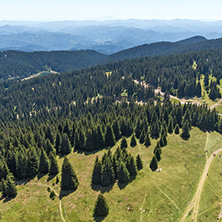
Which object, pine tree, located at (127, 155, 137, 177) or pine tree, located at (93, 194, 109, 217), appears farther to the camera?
pine tree, located at (127, 155, 137, 177)

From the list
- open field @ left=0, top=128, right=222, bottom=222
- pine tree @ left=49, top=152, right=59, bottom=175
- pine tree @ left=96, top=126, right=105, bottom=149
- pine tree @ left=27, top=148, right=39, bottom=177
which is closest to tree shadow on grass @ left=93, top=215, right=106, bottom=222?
open field @ left=0, top=128, right=222, bottom=222

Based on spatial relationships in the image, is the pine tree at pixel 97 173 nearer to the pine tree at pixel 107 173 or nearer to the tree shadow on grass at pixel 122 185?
the pine tree at pixel 107 173

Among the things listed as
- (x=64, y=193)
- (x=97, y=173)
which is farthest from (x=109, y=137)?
(x=64, y=193)

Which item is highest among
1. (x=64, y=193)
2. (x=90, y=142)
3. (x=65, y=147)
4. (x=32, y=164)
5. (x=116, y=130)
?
(x=32, y=164)

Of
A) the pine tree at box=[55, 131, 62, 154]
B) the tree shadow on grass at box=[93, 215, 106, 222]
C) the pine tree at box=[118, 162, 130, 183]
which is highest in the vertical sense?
the pine tree at box=[118, 162, 130, 183]

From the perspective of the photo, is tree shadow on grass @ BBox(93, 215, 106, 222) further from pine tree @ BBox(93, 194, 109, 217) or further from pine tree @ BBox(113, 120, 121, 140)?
pine tree @ BBox(113, 120, 121, 140)

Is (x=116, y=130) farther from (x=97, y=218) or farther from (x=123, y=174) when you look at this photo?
(x=97, y=218)

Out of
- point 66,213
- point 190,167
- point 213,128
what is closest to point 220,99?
point 213,128
